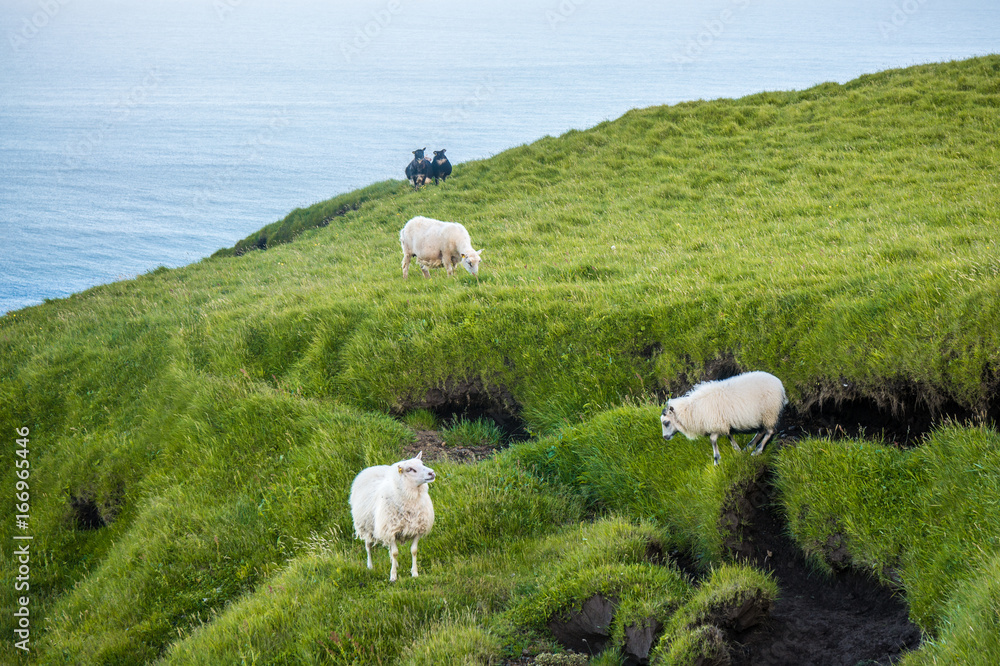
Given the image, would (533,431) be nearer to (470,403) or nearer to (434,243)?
(470,403)

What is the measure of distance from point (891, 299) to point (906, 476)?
3578 millimetres

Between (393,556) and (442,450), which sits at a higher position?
(442,450)

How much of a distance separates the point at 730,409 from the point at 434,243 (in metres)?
10.3

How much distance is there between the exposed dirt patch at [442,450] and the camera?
11531 mm

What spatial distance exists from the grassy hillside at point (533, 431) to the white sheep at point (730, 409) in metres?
0.47

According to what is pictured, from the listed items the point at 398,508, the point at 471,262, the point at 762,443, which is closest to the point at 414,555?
the point at 398,508

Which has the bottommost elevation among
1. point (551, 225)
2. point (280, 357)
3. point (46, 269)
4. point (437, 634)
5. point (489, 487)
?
point (437, 634)

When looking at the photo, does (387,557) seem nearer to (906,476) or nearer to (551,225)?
(906,476)

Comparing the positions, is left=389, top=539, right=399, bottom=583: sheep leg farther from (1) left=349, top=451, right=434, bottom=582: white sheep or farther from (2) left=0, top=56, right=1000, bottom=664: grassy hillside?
(2) left=0, top=56, right=1000, bottom=664: grassy hillside

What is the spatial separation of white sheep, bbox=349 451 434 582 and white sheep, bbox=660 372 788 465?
11.9ft

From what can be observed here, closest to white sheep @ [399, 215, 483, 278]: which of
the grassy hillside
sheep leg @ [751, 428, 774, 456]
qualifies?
the grassy hillside

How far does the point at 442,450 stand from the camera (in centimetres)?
1182

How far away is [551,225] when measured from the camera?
22500 millimetres

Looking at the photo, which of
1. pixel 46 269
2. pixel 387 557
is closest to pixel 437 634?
pixel 387 557
